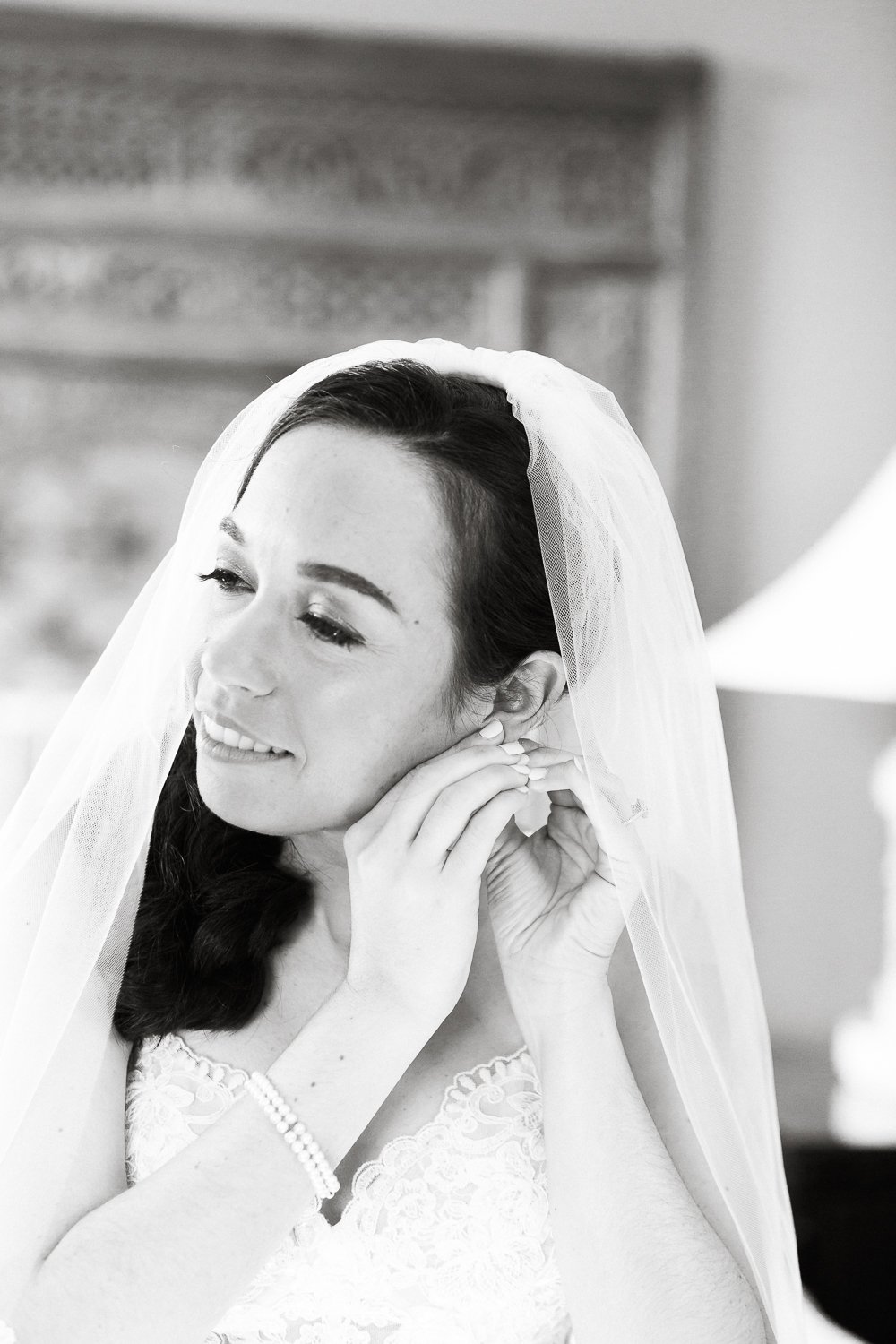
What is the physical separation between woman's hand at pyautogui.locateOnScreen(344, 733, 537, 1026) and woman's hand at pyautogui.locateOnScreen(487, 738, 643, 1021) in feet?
0.27

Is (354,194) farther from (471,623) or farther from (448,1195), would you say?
(448,1195)

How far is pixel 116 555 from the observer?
3139 mm

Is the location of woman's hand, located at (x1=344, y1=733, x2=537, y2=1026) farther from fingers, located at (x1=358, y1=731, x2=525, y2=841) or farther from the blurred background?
the blurred background

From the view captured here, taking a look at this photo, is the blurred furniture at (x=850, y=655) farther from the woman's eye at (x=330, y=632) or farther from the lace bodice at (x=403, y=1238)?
the woman's eye at (x=330, y=632)

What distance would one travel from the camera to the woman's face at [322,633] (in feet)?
3.98

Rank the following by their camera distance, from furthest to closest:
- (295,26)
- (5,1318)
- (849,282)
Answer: (849,282)
(295,26)
(5,1318)

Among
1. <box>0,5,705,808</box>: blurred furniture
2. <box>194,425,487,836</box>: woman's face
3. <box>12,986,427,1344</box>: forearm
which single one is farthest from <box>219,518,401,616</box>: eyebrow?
<box>0,5,705,808</box>: blurred furniture

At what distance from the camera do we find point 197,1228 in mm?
1056

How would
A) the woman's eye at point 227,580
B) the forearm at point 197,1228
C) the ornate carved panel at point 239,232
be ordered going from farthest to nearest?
the ornate carved panel at point 239,232 → the woman's eye at point 227,580 → the forearm at point 197,1228

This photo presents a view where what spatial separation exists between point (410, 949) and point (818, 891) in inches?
93.0

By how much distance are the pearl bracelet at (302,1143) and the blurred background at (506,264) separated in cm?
203

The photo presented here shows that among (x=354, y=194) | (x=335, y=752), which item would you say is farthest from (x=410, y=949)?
(x=354, y=194)

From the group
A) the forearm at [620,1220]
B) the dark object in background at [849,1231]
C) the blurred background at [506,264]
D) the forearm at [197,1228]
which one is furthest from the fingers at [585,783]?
the blurred background at [506,264]

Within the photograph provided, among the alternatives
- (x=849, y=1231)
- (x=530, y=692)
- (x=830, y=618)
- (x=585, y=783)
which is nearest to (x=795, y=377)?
(x=830, y=618)
